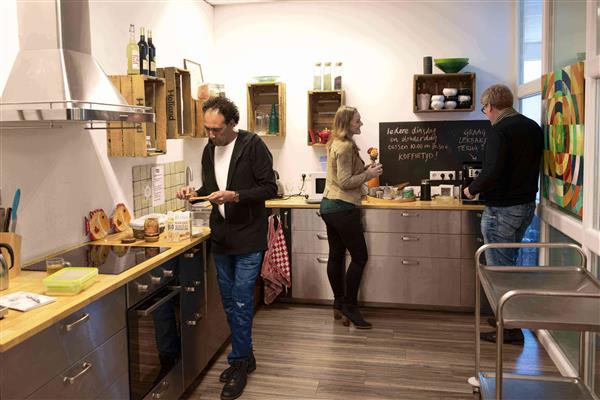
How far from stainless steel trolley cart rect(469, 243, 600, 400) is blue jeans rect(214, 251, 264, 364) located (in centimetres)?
120

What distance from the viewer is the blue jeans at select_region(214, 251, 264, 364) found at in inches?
117

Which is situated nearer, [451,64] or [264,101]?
[451,64]

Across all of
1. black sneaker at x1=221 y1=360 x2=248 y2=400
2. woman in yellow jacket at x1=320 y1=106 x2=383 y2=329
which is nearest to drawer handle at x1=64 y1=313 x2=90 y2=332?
black sneaker at x1=221 y1=360 x2=248 y2=400

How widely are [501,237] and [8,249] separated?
9.34 ft

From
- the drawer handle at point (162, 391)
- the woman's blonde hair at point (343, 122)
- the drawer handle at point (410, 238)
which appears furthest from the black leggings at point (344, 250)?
the drawer handle at point (162, 391)

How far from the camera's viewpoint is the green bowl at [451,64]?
4348 mm

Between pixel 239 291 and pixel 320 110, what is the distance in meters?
2.32

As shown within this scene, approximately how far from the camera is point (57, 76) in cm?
228

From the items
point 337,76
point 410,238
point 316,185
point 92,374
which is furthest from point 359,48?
point 92,374

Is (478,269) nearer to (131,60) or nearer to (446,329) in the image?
(446,329)

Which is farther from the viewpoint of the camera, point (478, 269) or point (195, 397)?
point (195, 397)

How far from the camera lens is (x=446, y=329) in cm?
392

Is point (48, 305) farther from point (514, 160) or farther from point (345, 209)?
point (514, 160)

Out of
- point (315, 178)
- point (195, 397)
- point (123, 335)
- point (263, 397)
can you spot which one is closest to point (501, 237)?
point (315, 178)
